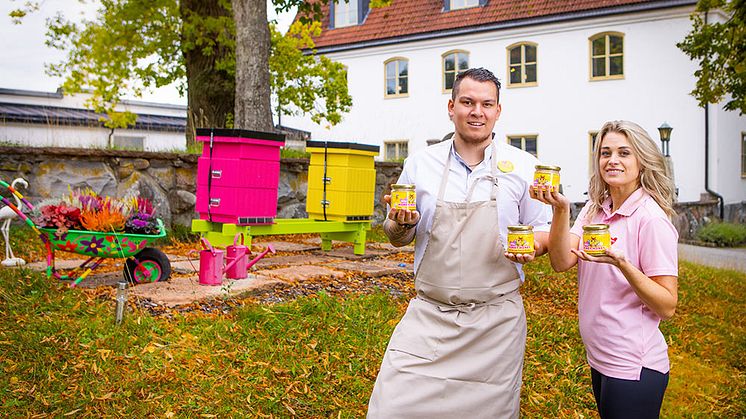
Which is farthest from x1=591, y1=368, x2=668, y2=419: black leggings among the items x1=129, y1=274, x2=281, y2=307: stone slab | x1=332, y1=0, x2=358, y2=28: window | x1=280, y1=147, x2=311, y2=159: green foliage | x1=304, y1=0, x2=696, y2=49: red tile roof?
x1=332, y1=0, x2=358, y2=28: window

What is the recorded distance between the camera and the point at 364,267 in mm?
7598

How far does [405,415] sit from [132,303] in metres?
3.30

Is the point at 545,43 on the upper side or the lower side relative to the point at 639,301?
upper

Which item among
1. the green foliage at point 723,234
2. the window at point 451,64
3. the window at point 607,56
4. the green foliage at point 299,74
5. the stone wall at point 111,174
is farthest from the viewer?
the window at point 451,64

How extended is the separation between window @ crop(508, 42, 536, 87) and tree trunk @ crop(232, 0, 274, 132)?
46.9 ft

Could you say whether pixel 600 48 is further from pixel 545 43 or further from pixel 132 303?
pixel 132 303

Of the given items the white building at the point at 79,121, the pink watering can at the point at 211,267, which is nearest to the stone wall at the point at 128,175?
the pink watering can at the point at 211,267

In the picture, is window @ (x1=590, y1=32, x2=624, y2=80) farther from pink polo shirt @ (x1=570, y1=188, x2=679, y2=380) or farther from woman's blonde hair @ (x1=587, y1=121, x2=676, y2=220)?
pink polo shirt @ (x1=570, y1=188, x2=679, y2=380)

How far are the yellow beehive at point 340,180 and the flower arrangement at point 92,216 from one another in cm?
281

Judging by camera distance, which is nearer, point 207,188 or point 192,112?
point 207,188

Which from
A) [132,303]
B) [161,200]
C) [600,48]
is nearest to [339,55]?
[600,48]

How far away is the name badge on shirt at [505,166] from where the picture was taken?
3098 millimetres

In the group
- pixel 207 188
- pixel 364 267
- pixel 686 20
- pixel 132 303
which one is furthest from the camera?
pixel 686 20

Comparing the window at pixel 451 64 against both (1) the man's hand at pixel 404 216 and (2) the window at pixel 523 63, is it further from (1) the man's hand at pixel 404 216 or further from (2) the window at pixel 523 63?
(1) the man's hand at pixel 404 216
